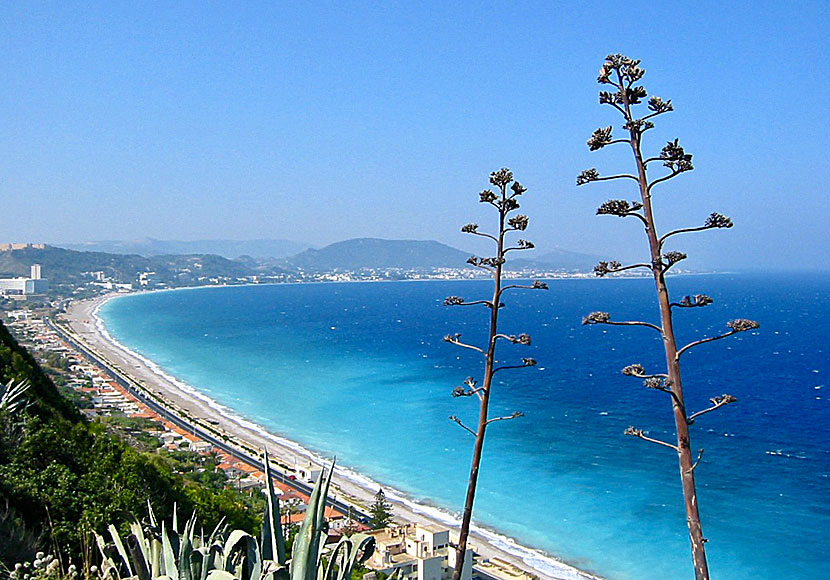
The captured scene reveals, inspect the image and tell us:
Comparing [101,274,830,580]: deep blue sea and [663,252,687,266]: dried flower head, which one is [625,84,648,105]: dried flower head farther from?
[101,274,830,580]: deep blue sea

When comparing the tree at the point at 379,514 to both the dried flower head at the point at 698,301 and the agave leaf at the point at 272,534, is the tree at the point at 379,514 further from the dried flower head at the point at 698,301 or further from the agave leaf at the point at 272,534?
the dried flower head at the point at 698,301

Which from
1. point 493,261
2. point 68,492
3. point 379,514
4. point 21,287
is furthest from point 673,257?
point 21,287

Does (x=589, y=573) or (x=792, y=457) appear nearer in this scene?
(x=589, y=573)

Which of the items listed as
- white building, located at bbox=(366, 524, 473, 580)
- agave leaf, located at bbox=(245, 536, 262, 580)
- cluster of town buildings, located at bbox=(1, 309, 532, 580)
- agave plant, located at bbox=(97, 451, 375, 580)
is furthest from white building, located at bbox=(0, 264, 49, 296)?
agave leaf, located at bbox=(245, 536, 262, 580)

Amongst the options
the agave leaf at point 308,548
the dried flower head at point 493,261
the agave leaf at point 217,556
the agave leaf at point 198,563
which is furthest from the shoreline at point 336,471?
the agave leaf at point 308,548

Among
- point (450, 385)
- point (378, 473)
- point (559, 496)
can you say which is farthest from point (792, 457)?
point (450, 385)

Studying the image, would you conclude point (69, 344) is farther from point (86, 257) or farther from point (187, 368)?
point (86, 257)

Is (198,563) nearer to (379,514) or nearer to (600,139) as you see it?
(600,139)
